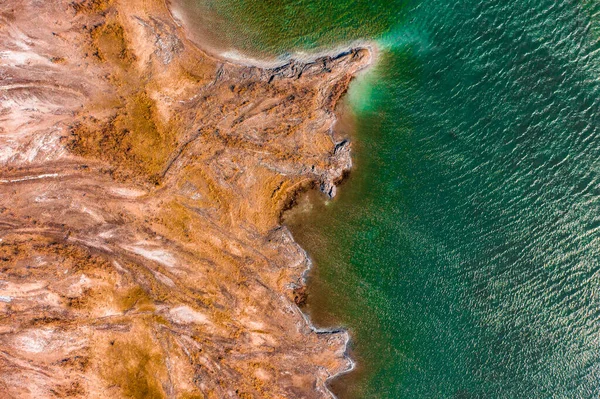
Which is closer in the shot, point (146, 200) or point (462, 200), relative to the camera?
point (146, 200)

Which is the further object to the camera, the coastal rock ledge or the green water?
the green water

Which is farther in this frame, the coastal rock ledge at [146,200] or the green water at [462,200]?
the green water at [462,200]

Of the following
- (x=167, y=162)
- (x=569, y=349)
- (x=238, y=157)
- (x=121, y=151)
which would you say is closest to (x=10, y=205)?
(x=121, y=151)

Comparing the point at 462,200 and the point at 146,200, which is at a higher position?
the point at 462,200

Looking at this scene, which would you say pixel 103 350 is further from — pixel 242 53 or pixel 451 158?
pixel 451 158
